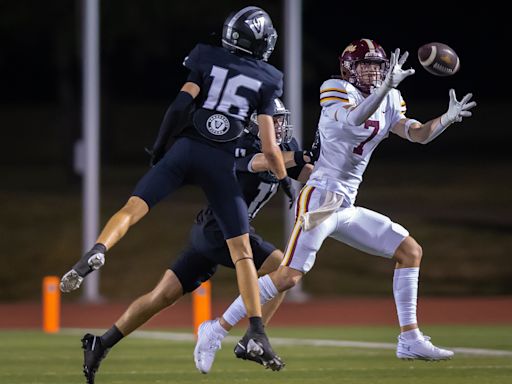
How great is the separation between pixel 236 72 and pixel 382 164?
3289cm

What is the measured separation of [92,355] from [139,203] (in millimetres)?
1074

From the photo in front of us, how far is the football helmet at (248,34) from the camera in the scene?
8.93 metres

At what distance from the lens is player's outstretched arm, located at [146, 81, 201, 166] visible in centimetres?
854

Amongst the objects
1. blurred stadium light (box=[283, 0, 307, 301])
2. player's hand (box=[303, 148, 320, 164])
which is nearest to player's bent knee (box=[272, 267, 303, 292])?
player's hand (box=[303, 148, 320, 164])

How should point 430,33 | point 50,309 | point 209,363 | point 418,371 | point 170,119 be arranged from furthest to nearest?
point 430,33, point 50,309, point 418,371, point 209,363, point 170,119

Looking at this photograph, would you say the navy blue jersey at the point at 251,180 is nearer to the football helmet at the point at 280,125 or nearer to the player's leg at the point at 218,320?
the football helmet at the point at 280,125

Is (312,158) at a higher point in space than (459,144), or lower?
higher

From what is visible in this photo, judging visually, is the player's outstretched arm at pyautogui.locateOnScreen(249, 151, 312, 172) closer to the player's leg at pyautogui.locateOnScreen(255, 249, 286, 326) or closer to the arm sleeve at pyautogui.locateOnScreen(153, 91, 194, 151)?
the player's leg at pyautogui.locateOnScreen(255, 249, 286, 326)

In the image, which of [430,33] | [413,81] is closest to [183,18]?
[430,33]

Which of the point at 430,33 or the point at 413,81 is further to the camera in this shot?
the point at 413,81

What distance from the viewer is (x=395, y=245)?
368 inches

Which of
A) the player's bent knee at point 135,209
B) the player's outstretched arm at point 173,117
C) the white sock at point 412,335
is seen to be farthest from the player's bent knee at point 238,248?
the white sock at point 412,335

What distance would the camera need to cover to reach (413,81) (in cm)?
5525

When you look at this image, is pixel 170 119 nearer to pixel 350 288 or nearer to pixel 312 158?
pixel 312 158
